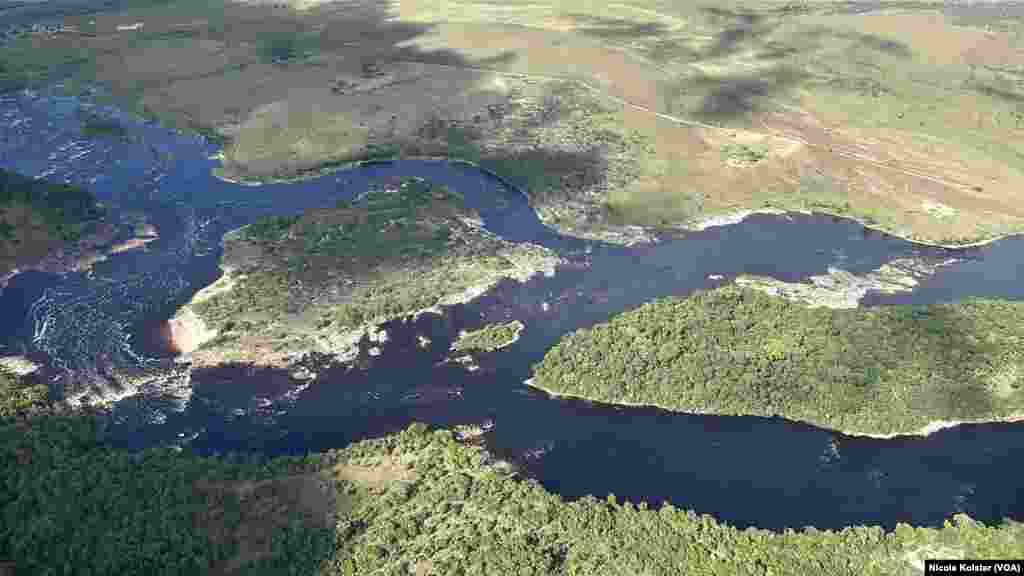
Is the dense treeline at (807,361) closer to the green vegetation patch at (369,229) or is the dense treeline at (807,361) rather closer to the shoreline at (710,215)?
the shoreline at (710,215)

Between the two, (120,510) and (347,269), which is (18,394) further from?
(347,269)

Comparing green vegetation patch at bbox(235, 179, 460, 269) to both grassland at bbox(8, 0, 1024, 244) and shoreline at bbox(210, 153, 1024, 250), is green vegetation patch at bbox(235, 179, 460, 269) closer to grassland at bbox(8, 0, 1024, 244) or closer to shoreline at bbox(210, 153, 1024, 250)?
shoreline at bbox(210, 153, 1024, 250)

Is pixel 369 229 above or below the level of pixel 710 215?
below

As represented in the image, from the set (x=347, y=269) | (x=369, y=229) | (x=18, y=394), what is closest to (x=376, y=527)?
(x=18, y=394)

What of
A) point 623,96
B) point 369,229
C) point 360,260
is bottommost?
point 360,260

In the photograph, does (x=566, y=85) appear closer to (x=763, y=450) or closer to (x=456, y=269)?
(x=456, y=269)

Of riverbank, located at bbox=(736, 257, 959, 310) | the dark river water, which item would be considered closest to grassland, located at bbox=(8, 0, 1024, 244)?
the dark river water
